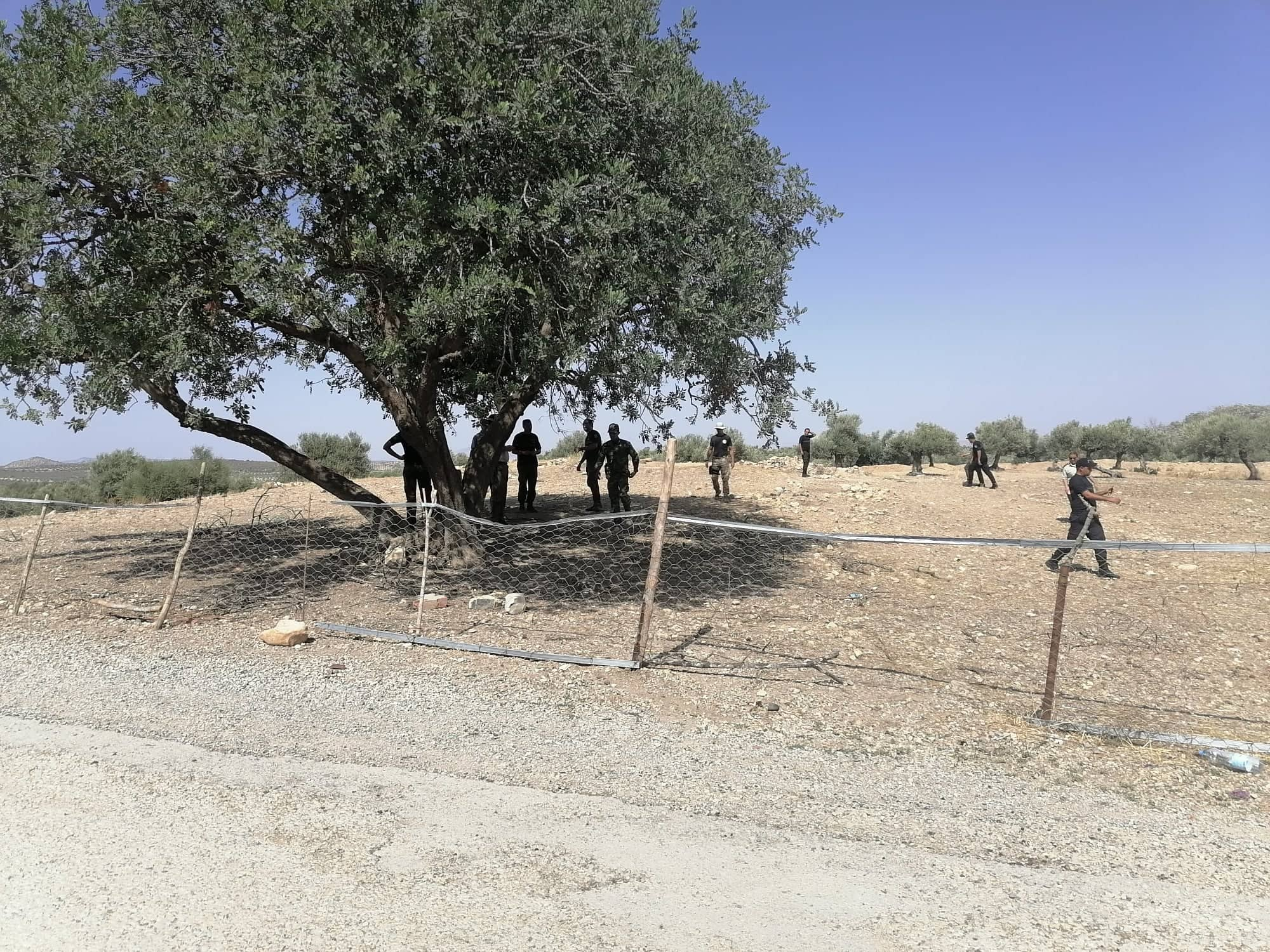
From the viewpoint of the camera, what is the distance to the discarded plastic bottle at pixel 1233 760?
204 inches

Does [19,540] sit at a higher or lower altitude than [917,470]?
lower

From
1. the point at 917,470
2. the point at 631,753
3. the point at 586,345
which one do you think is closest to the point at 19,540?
the point at 586,345

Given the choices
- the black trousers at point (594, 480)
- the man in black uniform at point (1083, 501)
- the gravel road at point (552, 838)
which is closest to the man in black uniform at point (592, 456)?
the black trousers at point (594, 480)

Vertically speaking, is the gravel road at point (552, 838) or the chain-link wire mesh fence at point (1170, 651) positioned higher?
the chain-link wire mesh fence at point (1170, 651)

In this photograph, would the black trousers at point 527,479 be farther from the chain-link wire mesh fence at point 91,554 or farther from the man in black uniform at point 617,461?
the chain-link wire mesh fence at point 91,554

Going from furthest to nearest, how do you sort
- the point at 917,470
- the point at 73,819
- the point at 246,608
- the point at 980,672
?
the point at 917,470 → the point at 246,608 → the point at 980,672 → the point at 73,819

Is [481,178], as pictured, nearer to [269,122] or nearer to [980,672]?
[269,122]

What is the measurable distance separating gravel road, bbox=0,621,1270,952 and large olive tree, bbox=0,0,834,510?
143 inches

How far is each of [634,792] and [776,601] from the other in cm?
554

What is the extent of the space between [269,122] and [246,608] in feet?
16.8

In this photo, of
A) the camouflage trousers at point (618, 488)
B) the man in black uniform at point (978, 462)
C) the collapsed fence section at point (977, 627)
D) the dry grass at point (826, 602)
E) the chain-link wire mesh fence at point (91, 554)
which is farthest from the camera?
the man in black uniform at point (978, 462)

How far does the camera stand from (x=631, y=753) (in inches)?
214

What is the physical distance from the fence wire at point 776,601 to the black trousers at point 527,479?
4.49 feet

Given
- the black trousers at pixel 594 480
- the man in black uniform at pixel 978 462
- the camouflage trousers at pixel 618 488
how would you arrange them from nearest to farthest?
the camouflage trousers at pixel 618 488, the black trousers at pixel 594 480, the man in black uniform at pixel 978 462
